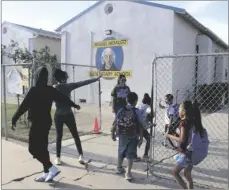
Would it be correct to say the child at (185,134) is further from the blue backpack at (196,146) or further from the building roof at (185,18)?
the building roof at (185,18)

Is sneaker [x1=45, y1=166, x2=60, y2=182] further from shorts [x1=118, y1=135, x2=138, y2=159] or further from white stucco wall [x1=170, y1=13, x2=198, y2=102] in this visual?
white stucco wall [x1=170, y1=13, x2=198, y2=102]

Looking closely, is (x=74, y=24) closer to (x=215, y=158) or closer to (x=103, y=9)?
(x=103, y=9)

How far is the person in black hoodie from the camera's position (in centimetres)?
490

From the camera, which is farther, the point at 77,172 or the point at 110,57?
the point at 110,57

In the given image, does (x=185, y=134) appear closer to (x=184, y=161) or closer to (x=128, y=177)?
(x=184, y=161)

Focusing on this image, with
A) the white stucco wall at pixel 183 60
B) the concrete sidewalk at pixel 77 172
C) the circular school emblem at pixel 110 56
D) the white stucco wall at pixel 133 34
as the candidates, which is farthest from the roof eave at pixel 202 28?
the concrete sidewalk at pixel 77 172

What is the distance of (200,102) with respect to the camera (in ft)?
50.1

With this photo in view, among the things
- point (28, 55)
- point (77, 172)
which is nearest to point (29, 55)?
point (28, 55)

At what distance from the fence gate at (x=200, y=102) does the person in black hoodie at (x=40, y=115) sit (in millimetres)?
1667

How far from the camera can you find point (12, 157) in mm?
6352

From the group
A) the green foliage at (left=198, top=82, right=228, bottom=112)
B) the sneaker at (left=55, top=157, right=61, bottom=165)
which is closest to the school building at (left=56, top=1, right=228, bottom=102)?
the green foliage at (left=198, top=82, right=228, bottom=112)

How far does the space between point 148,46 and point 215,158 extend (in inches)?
363

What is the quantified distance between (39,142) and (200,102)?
1153 cm

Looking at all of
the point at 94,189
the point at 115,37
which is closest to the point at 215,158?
the point at 94,189
